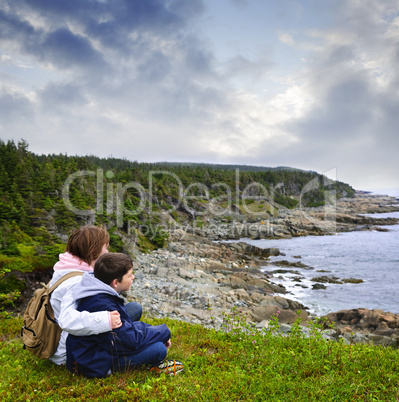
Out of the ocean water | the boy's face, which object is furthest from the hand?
the ocean water

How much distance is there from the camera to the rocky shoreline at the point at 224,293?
14.2 m

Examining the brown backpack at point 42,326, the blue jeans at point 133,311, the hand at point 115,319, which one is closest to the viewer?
the hand at point 115,319

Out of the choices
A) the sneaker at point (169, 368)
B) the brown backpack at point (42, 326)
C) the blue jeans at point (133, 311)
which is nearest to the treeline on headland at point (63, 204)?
the brown backpack at point (42, 326)

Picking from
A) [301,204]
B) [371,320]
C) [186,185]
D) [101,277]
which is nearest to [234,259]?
[371,320]

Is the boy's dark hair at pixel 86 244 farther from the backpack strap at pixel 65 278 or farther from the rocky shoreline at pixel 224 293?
the rocky shoreline at pixel 224 293

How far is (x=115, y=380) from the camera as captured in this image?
4094mm

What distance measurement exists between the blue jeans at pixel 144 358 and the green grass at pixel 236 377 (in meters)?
0.13

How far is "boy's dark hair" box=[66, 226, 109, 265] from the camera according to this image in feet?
13.5

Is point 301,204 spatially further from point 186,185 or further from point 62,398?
point 62,398

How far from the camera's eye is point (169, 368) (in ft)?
14.4

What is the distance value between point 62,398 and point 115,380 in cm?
67

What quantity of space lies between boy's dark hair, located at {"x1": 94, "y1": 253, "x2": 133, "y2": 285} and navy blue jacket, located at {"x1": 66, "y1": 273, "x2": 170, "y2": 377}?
96 millimetres

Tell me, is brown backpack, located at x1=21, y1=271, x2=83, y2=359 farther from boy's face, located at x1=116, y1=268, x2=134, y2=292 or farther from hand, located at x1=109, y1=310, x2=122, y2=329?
hand, located at x1=109, y1=310, x2=122, y2=329

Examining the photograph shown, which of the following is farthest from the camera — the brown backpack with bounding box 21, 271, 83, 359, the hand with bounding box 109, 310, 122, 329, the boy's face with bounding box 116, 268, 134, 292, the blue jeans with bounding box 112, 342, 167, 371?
the blue jeans with bounding box 112, 342, 167, 371
